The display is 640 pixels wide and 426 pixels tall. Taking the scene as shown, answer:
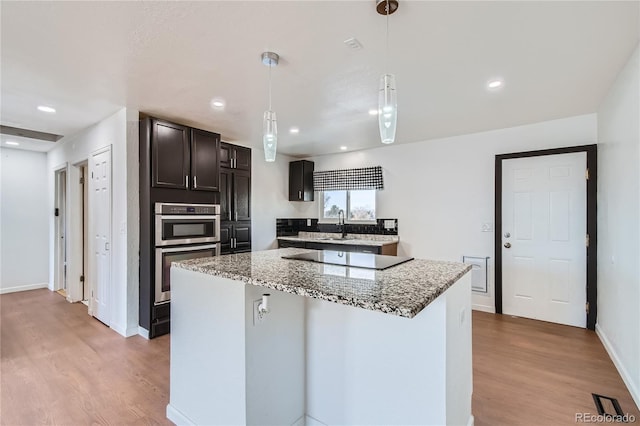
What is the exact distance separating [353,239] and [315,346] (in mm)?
3254

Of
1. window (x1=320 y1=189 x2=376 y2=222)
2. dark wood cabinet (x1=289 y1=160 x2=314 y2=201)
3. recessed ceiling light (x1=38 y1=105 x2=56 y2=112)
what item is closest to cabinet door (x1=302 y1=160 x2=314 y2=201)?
dark wood cabinet (x1=289 y1=160 x2=314 y2=201)

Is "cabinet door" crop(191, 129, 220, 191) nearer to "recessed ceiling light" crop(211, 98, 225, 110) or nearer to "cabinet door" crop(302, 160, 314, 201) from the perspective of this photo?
"recessed ceiling light" crop(211, 98, 225, 110)

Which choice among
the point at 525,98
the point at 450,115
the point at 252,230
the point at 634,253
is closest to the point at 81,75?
the point at 252,230

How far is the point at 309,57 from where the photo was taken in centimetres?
211

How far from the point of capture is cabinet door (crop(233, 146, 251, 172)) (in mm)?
4539

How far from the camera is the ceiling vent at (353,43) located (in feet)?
6.20

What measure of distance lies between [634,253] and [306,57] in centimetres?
265

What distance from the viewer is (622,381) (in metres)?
2.31

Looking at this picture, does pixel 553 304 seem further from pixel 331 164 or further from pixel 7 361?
pixel 7 361

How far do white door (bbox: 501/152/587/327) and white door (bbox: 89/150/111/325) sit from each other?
15.6ft

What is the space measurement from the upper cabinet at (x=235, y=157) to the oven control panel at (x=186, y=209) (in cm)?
88

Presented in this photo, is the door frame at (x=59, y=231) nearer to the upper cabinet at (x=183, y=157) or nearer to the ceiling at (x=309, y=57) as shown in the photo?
the ceiling at (x=309, y=57)

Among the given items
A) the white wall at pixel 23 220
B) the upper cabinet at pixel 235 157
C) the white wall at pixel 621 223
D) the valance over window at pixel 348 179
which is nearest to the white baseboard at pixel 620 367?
the white wall at pixel 621 223

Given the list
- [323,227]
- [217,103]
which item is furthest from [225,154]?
[323,227]
